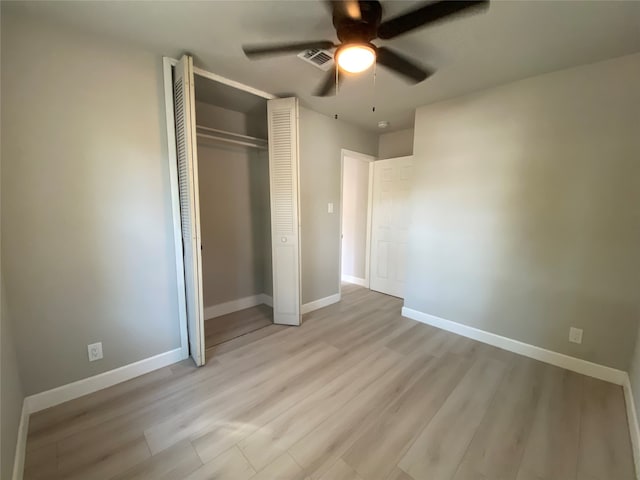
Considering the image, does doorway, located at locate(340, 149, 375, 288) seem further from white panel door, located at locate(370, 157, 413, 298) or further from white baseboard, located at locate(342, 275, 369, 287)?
white panel door, located at locate(370, 157, 413, 298)

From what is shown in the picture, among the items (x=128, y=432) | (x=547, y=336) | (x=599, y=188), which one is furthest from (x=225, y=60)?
(x=547, y=336)

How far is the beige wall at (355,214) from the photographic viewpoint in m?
4.64

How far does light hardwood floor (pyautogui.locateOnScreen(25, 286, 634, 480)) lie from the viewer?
4.83 feet

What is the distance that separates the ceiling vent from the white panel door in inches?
80.7

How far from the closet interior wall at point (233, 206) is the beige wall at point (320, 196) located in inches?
23.4

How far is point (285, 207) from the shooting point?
302 cm

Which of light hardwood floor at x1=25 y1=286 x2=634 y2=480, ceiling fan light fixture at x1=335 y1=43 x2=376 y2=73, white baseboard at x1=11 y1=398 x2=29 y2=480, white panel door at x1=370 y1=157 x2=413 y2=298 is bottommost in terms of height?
light hardwood floor at x1=25 y1=286 x2=634 y2=480

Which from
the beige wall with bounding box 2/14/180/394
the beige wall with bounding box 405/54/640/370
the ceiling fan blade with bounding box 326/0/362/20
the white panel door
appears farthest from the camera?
the white panel door

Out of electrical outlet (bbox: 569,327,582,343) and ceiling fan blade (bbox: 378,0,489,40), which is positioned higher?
ceiling fan blade (bbox: 378,0,489,40)

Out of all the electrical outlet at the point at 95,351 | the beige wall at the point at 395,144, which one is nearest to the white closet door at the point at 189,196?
the electrical outlet at the point at 95,351

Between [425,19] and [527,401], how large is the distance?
253 centimetres

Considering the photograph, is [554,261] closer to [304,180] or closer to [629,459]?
[629,459]

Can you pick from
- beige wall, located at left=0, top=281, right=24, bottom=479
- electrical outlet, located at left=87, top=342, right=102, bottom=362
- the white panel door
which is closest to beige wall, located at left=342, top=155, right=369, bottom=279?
the white panel door

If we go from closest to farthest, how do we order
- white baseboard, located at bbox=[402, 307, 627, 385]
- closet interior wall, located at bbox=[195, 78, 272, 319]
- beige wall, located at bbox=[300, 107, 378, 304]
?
white baseboard, located at bbox=[402, 307, 627, 385]
closet interior wall, located at bbox=[195, 78, 272, 319]
beige wall, located at bbox=[300, 107, 378, 304]
